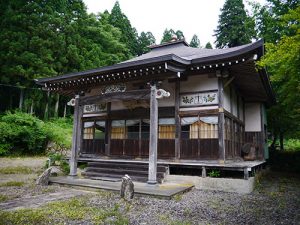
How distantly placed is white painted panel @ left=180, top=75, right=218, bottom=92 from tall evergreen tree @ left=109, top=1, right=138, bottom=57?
27843mm

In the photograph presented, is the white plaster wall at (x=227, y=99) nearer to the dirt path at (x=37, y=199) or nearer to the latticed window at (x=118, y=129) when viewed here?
the latticed window at (x=118, y=129)

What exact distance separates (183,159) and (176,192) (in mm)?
2654

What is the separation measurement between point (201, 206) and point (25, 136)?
15.9 m

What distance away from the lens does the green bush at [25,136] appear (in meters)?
17.4

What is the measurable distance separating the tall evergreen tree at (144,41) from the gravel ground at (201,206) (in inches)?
1335

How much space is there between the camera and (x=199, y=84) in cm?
976

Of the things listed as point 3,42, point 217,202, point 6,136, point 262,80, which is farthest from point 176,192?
point 3,42

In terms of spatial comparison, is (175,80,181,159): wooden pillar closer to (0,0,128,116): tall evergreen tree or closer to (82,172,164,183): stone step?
(82,172,164,183): stone step

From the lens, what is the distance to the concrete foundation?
8164 millimetres

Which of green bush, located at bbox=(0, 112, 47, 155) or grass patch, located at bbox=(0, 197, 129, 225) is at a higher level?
green bush, located at bbox=(0, 112, 47, 155)

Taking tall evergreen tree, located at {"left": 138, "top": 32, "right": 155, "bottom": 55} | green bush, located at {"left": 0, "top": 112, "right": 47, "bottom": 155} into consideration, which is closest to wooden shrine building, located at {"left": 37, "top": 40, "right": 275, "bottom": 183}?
green bush, located at {"left": 0, "top": 112, "right": 47, "bottom": 155}

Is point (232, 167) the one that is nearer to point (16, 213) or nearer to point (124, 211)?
point (124, 211)

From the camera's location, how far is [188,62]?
346 inches

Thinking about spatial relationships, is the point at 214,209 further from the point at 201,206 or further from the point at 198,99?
the point at 198,99
